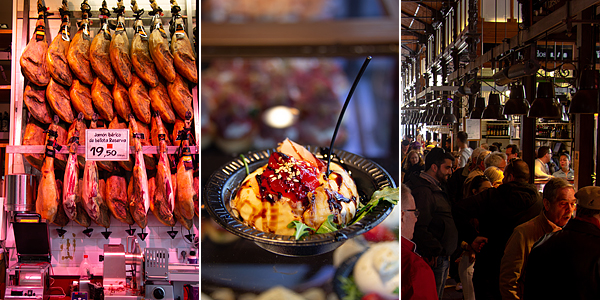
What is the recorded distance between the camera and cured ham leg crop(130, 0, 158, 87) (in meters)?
2.68

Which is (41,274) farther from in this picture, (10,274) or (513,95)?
(513,95)

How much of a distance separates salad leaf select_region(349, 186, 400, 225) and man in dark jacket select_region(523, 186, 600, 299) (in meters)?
1.37

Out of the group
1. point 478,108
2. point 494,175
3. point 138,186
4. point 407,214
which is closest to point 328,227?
point 407,214

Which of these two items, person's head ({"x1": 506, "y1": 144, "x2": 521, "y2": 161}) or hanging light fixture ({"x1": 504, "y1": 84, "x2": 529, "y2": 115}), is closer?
hanging light fixture ({"x1": 504, "y1": 84, "x2": 529, "y2": 115})

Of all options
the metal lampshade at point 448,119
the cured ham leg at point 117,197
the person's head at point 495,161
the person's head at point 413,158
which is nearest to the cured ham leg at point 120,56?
the cured ham leg at point 117,197

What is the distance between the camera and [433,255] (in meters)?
2.92

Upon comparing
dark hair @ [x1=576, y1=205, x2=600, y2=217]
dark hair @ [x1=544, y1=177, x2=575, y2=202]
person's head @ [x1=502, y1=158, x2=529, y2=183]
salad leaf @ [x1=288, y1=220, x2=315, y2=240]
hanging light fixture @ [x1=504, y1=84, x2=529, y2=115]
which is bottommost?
dark hair @ [x1=576, y1=205, x2=600, y2=217]

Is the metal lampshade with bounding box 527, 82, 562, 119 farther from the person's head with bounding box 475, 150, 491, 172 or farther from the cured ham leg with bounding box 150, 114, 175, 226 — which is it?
the cured ham leg with bounding box 150, 114, 175, 226

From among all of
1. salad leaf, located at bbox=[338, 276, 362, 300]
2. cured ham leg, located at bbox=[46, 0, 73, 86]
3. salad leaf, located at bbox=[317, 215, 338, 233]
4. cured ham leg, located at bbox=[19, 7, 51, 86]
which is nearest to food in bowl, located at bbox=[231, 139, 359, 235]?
salad leaf, located at bbox=[317, 215, 338, 233]

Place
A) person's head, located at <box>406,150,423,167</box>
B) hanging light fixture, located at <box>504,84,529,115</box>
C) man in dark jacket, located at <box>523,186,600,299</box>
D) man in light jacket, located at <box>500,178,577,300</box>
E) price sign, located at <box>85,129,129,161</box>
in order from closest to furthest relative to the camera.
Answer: man in dark jacket, located at <box>523,186,600,299</box> → man in light jacket, located at <box>500,178,577,300</box> → price sign, located at <box>85,129,129,161</box> → person's head, located at <box>406,150,423,167</box> → hanging light fixture, located at <box>504,84,529,115</box>

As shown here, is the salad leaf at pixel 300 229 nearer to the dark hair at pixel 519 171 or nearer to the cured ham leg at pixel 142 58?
the cured ham leg at pixel 142 58

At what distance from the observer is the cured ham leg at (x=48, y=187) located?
104 inches

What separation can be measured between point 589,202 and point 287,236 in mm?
1808

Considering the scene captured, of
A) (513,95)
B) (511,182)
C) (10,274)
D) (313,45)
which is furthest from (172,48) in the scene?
(513,95)
